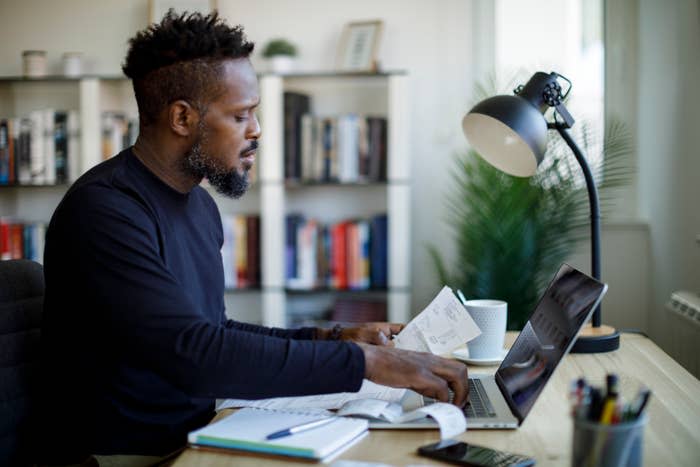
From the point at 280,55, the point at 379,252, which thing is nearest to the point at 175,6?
the point at 280,55

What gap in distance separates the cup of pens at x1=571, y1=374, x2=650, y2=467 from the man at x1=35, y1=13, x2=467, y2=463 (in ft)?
1.30

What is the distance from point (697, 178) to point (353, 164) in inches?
55.9

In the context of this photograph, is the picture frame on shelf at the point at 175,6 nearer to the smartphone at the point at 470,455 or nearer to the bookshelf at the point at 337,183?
the bookshelf at the point at 337,183

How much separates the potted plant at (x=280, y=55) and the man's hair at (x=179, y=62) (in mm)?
1971

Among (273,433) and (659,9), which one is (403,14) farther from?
(273,433)

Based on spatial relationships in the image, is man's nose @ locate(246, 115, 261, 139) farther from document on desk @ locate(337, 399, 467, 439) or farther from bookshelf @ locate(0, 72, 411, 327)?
bookshelf @ locate(0, 72, 411, 327)

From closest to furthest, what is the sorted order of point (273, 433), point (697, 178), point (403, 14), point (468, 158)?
point (273, 433)
point (697, 178)
point (468, 158)
point (403, 14)

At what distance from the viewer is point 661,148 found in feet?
10.5

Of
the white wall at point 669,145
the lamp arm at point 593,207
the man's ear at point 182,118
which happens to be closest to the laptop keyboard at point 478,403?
the lamp arm at point 593,207

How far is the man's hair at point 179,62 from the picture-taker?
154 centimetres

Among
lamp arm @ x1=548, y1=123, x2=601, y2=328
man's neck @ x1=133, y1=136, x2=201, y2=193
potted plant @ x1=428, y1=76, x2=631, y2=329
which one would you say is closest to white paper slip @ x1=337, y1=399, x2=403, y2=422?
man's neck @ x1=133, y1=136, x2=201, y2=193

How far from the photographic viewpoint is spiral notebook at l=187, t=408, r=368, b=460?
1108 mm

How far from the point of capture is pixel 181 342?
1.22 metres

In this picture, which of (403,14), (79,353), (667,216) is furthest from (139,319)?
(403,14)
